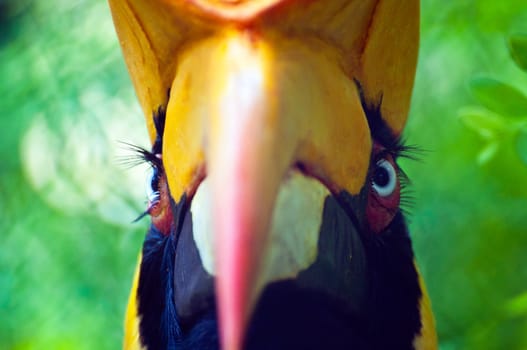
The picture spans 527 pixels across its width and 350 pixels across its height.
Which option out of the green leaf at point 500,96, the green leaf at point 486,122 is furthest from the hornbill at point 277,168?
the green leaf at point 486,122

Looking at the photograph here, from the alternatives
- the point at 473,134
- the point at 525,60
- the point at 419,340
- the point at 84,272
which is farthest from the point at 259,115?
the point at 84,272

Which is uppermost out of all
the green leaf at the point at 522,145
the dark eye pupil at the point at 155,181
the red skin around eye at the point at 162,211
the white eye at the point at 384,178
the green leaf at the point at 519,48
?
the green leaf at the point at 519,48

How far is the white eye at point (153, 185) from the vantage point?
0.95m

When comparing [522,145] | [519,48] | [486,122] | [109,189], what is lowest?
[109,189]

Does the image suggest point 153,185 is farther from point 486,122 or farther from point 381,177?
point 486,122

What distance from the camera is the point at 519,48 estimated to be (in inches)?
34.4

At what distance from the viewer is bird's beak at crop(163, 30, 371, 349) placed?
582 millimetres

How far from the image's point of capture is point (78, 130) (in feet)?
6.75

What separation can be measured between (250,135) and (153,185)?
362mm

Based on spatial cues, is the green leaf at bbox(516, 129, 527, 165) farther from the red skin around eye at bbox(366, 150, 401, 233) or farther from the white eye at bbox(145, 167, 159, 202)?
the white eye at bbox(145, 167, 159, 202)

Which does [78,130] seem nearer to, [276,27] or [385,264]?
[385,264]

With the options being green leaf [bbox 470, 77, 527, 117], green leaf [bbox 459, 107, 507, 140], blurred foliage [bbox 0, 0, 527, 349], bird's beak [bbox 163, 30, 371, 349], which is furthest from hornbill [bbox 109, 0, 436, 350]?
blurred foliage [bbox 0, 0, 527, 349]

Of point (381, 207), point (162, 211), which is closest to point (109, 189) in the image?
point (162, 211)

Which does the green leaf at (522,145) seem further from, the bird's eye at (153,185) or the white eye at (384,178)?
the bird's eye at (153,185)
